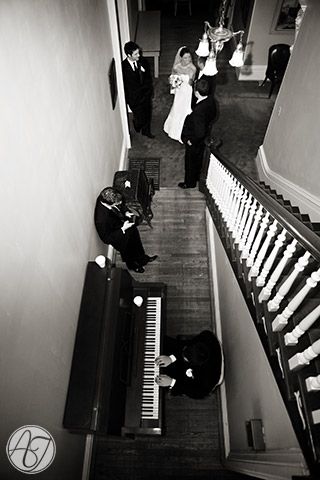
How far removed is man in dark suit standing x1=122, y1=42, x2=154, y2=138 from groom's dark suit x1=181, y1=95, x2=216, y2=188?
1.35 metres

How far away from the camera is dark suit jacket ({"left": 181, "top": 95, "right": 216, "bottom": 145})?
15.0 ft

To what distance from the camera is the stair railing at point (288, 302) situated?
189 cm

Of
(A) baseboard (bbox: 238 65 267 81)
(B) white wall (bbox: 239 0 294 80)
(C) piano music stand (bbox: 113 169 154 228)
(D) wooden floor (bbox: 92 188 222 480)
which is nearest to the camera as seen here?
(D) wooden floor (bbox: 92 188 222 480)

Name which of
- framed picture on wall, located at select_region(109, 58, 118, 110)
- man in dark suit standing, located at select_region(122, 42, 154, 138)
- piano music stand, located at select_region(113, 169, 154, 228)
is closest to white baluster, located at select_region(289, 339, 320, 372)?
piano music stand, located at select_region(113, 169, 154, 228)

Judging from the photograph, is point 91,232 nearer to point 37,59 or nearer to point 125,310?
point 125,310

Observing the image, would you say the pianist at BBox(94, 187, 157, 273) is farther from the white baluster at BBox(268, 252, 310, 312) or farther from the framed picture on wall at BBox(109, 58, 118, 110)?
the white baluster at BBox(268, 252, 310, 312)

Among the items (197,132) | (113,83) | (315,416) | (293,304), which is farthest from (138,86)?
(315,416)

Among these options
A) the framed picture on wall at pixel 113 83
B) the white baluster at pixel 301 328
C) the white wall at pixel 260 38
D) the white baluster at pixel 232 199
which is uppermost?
the white wall at pixel 260 38

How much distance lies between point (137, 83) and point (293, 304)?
4851 mm

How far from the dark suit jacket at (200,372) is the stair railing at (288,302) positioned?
2.40 feet

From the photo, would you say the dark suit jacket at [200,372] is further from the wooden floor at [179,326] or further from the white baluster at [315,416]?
the white baluster at [315,416]

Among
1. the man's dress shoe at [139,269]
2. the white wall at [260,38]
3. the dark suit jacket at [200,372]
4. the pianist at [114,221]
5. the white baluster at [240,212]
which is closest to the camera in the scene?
the white baluster at [240,212]

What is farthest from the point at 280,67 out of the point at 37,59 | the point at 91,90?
the point at 37,59

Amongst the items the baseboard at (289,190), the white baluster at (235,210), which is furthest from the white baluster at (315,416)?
the baseboard at (289,190)
